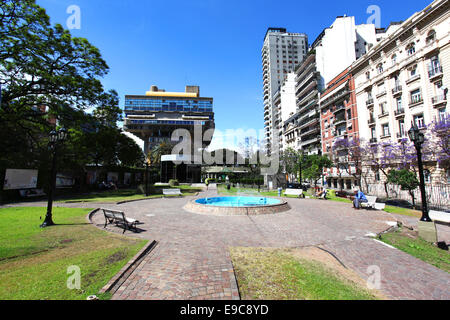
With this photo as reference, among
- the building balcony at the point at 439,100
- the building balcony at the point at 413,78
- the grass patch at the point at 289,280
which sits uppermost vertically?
the building balcony at the point at 413,78

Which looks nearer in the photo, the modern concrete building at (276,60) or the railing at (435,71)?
the railing at (435,71)

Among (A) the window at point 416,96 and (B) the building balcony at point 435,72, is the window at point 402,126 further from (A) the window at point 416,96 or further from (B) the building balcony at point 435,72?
(B) the building balcony at point 435,72

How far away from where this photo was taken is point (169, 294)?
3.57 metres

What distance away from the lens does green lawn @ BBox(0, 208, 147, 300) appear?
142 inches

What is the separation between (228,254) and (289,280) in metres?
1.93

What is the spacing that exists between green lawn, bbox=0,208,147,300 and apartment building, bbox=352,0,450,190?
30200mm

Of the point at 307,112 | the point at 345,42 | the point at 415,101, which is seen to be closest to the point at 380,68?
the point at 415,101

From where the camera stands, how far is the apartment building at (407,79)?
21.3 meters

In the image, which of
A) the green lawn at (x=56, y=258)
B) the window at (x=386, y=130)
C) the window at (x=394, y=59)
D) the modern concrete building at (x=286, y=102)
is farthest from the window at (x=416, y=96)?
the modern concrete building at (x=286, y=102)

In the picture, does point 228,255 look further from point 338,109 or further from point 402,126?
point 338,109

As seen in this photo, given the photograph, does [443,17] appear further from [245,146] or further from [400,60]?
[245,146]

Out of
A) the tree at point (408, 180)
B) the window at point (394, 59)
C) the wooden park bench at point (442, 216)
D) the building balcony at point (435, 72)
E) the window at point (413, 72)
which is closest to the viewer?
the wooden park bench at point (442, 216)

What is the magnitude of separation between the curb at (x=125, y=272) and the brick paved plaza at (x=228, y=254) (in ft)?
0.40

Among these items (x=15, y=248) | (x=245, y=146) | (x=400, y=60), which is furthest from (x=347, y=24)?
(x=15, y=248)
